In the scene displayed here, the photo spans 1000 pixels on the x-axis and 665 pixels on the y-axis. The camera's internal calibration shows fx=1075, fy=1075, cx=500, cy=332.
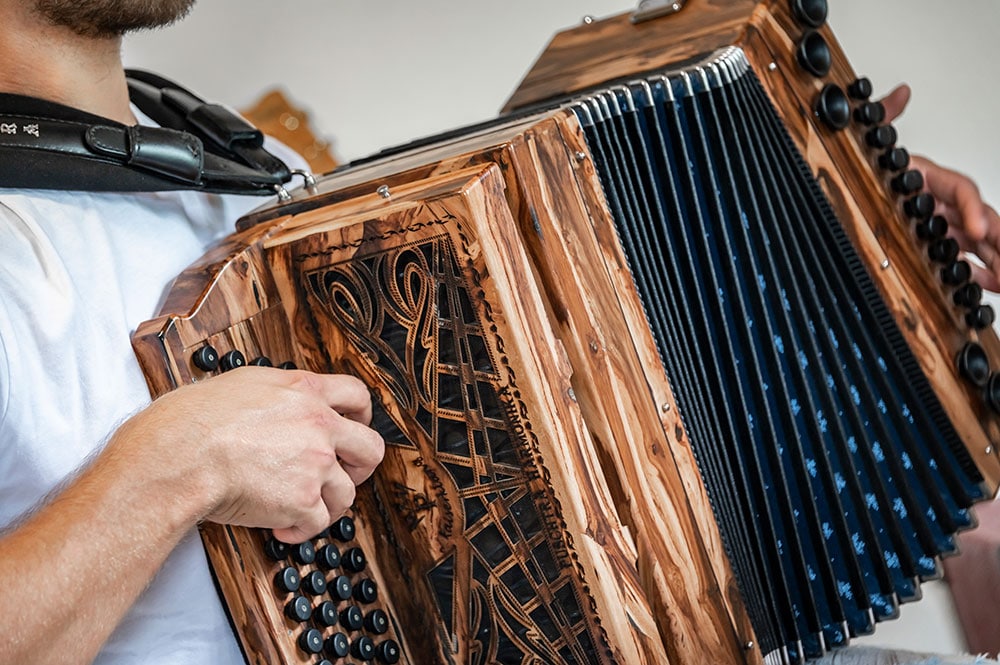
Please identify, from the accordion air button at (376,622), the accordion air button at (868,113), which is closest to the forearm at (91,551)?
the accordion air button at (376,622)

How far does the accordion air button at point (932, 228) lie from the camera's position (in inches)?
48.1

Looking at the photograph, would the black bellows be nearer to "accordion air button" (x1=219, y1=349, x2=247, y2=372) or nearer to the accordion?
the accordion

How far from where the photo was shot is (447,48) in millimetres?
2482

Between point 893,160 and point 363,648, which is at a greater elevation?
point 893,160

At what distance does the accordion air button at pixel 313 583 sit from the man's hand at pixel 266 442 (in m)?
0.04

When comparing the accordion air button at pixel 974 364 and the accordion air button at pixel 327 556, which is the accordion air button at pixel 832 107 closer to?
the accordion air button at pixel 974 364

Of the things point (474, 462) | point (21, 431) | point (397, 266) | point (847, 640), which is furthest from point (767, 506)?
point (21, 431)

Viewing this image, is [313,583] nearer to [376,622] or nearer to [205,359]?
[376,622]

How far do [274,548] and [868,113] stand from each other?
78 centimetres

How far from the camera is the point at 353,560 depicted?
0.94 meters

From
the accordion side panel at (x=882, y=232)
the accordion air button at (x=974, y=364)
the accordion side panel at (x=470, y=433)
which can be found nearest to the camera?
the accordion side panel at (x=470, y=433)

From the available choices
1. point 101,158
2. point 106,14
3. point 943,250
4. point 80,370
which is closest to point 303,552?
point 80,370

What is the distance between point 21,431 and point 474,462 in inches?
14.3

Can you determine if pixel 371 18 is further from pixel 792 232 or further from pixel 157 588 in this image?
pixel 157 588
